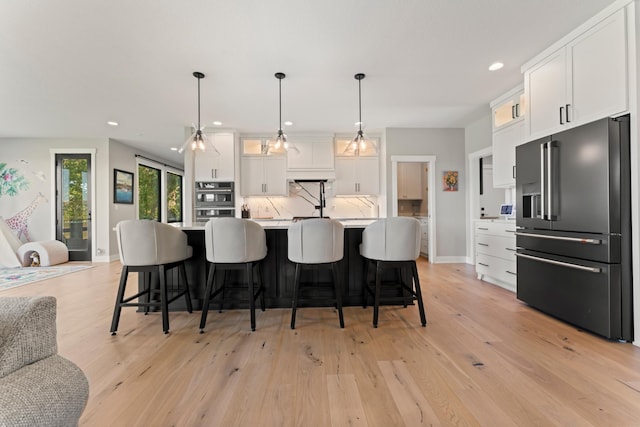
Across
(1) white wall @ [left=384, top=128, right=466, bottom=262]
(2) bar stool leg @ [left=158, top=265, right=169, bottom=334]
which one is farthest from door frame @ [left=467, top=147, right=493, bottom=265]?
(2) bar stool leg @ [left=158, top=265, right=169, bottom=334]

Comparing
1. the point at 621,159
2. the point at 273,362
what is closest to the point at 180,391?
the point at 273,362

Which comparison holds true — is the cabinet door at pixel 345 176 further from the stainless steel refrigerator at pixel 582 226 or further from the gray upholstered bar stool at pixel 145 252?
the gray upholstered bar stool at pixel 145 252

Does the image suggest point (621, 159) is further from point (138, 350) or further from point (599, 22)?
point (138, 350)

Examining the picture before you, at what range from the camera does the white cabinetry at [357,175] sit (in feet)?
18.0

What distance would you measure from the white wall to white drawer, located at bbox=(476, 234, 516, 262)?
1309mm

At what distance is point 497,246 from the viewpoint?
11.6ft

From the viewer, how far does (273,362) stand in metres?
1.83

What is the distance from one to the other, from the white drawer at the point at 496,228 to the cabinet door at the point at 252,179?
12.2ft

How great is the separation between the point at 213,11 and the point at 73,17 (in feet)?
3.63

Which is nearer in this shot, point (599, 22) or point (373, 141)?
point (599, 22)

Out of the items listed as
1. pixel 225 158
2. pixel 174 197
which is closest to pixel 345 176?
pixel 225 158

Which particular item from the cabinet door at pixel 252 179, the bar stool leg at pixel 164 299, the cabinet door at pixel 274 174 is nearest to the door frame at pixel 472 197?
the cabinet door at pixel 274 174

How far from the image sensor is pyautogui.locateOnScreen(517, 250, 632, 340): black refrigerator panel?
6.65 feet

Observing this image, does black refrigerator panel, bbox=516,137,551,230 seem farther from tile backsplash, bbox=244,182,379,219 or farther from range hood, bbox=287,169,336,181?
range hood, bbox=287,169,336,181
